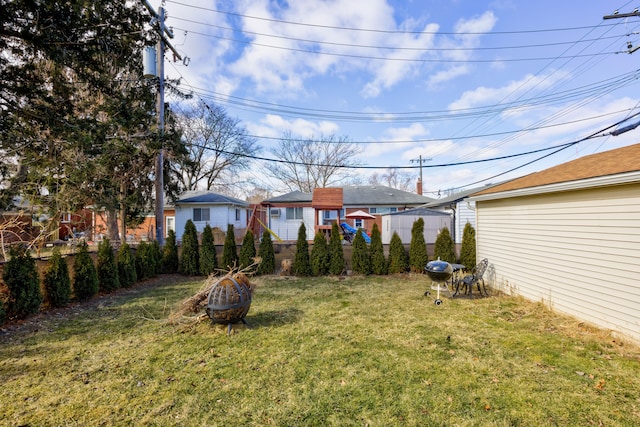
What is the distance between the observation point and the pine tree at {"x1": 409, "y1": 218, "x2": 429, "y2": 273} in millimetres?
8445

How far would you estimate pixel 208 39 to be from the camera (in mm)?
10781

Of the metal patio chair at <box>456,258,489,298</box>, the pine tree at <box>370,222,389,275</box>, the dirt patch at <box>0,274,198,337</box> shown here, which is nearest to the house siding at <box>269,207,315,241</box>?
the pine tree at <box>370,222,389,275</box>

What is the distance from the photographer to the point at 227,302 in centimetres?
411

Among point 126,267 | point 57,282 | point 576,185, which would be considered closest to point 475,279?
point 576,185

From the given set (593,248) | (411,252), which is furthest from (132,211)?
(593,248)

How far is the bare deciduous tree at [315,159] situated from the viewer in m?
29.1

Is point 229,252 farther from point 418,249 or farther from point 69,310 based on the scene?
point 418,249

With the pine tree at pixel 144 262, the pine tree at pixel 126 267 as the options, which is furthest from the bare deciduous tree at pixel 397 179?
the pine tree at pixel 126 267

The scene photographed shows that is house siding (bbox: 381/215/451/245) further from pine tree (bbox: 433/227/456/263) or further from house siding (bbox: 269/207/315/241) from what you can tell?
house siding (bbox: 269/207/315/241)

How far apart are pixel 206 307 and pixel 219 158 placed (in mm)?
22770

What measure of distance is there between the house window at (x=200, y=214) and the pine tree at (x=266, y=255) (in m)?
9.33

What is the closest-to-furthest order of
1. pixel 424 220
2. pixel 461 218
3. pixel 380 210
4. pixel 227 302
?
1. pixel 227 302
2. pixel 424 220
3. pixel 461 218
4. pixel 380 210

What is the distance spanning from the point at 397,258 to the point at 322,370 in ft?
→ 19.9

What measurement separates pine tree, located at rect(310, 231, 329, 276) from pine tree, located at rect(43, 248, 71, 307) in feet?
18.7
